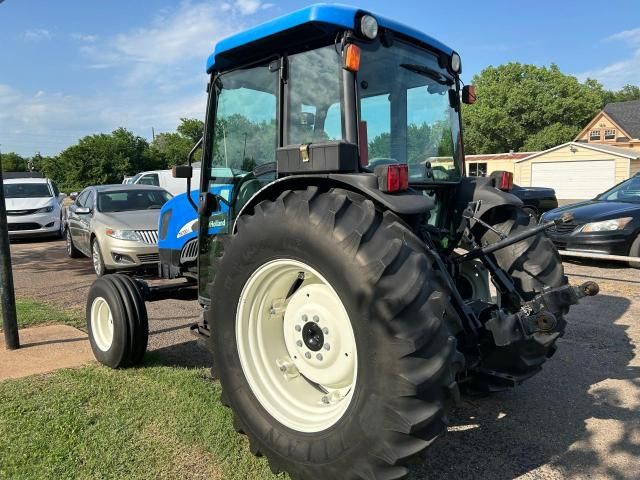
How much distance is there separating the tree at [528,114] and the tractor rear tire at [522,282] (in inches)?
1933

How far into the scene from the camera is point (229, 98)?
11.9 ft

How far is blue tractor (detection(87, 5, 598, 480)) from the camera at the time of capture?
2.13 metres

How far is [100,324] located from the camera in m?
4.33

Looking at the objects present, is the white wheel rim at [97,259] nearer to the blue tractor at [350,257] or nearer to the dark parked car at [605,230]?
the blue tractor at [350,257]

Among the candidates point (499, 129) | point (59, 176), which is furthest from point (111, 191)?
point (499, 129)

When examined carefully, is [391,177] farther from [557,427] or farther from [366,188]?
[557,427]

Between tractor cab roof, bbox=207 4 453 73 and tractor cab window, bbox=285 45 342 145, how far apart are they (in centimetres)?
10

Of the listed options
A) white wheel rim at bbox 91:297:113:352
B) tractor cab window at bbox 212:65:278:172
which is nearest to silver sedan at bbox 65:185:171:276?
white wheel rim at bbox 91:297:113:352

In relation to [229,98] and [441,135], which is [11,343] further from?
[441,135]

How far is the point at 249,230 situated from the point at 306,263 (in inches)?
16.8

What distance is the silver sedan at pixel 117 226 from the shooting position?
8336 millimetres

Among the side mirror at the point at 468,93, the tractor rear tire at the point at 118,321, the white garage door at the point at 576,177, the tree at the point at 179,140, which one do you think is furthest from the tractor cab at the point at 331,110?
the tree at the point at 179,140

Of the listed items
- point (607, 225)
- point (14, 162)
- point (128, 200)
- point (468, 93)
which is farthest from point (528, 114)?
point (14, 162)

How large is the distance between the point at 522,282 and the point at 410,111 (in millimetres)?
1372
